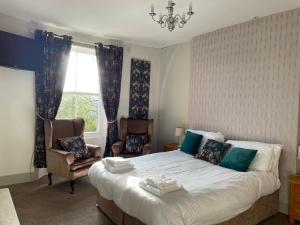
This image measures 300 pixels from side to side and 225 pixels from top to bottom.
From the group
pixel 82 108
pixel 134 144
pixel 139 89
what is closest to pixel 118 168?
pixel 134 144

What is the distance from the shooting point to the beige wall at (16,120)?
3807mm

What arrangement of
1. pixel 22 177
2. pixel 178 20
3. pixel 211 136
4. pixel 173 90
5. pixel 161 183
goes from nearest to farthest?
pixel 161 183 → pixel 178 20 → pixel 211 136 → pixel 22 177 → pixel 173 90

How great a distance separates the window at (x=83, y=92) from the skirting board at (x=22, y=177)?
1.05m

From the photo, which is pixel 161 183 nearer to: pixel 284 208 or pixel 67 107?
pixel 284 208

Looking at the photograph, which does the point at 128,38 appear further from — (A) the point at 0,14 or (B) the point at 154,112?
(A) the point at 0,14

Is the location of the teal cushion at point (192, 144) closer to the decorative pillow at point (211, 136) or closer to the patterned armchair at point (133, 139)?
the decorative pillow at point (211, 136)

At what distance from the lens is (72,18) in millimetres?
3803

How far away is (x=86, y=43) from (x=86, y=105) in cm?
120

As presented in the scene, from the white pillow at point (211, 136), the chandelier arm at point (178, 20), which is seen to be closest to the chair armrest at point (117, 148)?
the white pillow at point (211, 136)

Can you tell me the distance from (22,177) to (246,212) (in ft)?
11.4

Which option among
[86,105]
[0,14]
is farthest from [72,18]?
[86,105]

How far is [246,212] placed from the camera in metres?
2.66

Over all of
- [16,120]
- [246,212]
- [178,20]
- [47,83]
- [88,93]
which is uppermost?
[178,20]

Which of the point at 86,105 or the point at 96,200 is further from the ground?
the point at 86,105
